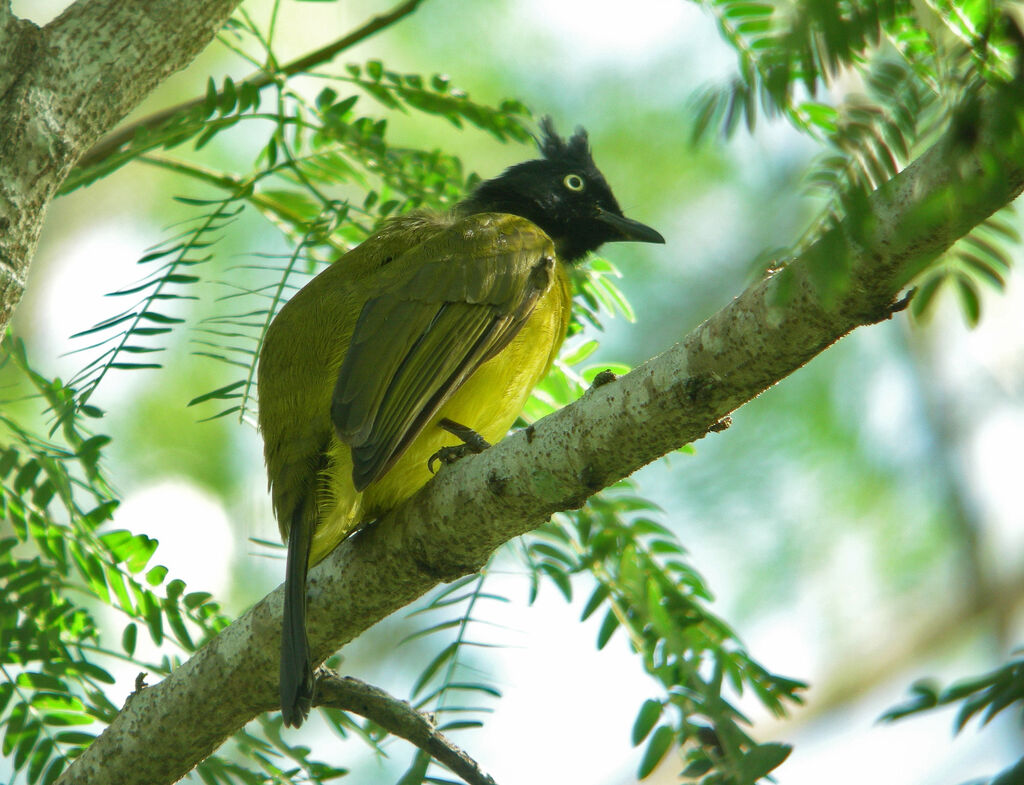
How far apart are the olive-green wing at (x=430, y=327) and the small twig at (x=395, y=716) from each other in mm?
Result: 526

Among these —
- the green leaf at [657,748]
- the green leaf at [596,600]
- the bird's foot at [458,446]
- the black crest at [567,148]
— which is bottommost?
the green leaf at [657,748]

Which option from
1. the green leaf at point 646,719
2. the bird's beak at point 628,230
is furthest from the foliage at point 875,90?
the bird's beak at point 628,230

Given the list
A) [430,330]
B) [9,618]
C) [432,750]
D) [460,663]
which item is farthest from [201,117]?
[432,750]

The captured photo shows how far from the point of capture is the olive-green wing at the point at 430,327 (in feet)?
10.3

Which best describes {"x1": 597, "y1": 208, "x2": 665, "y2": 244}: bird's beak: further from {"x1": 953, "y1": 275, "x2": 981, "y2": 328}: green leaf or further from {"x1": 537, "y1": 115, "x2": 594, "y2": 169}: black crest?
Result: {"x1": 953, "y1": 275, "x2": 981, "y2": 328}: green leaf

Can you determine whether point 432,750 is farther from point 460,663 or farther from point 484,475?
point 484,475

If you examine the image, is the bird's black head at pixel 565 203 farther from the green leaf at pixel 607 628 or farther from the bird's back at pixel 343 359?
the green leaf at pixel 607 628

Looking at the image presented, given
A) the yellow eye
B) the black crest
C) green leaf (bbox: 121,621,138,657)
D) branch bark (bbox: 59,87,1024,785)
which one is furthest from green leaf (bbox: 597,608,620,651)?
the black crest

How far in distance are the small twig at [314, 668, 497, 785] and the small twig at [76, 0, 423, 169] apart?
6.28 ft

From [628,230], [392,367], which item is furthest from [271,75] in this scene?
[628,230]

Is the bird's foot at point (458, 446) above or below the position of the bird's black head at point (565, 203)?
below

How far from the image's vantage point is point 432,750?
251cm

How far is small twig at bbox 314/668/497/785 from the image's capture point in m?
2.48

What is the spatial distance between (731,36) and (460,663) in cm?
209
